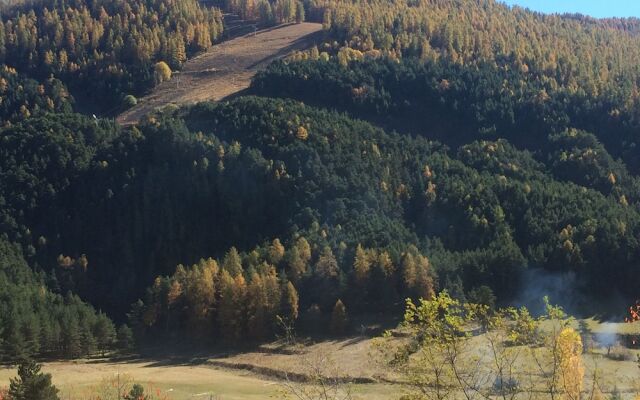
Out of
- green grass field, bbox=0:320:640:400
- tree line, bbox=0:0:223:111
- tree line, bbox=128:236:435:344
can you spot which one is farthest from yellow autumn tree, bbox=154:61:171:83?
green grass field, bbox=0:320:640:400

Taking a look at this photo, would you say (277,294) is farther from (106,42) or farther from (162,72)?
(106,42)

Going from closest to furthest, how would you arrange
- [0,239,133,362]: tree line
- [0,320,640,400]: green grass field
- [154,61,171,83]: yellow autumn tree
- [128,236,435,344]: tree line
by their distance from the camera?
[0,320,640,400]: green grass field < [0,239,133,362]: tree line < [128,236,435,344]: tree line < [154,61,171,83]: yellow autumn tree

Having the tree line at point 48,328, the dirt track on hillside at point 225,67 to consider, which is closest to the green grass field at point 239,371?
the tree line at point 48,328

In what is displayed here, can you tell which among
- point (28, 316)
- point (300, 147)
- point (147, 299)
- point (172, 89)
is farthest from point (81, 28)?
point (28, 316)

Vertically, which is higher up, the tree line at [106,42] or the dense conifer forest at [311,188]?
the tree line at [106,42]

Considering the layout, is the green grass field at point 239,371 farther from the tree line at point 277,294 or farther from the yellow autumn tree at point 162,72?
the yellow autumn tree at point 162,72

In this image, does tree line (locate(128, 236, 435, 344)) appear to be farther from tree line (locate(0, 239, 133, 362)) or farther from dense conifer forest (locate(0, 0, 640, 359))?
tree line (locate(0, 239, 133, 362))

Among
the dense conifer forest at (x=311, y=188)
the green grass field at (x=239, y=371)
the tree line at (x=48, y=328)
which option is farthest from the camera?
the dense conifer forest at (x=311, y=188)
